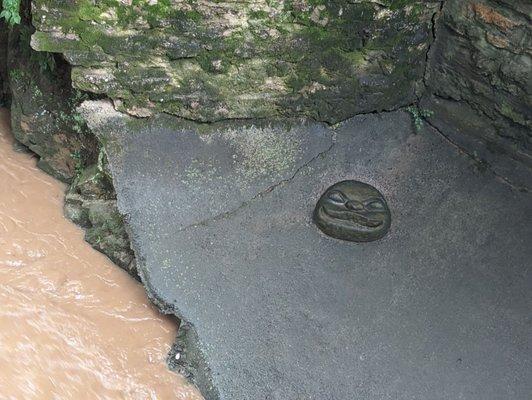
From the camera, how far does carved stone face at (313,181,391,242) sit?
3.88m

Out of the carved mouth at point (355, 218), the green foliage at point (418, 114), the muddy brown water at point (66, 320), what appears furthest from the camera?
the green foliage at point (418, 114)

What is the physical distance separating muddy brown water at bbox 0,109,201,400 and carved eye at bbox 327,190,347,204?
1.20 meters

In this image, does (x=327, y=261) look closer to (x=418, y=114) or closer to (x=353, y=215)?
(x=353, y=215)

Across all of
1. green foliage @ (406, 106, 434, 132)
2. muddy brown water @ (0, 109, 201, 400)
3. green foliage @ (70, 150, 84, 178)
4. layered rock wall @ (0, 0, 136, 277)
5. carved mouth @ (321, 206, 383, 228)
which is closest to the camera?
muddy brown water @ (0, 109, 201, 400)

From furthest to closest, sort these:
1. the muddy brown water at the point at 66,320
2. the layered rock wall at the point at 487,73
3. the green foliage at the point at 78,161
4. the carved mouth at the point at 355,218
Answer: the green foliage at the point at 78,161 → the carved mouth at the point at 355,218 → the layered rock wall at the point at 487,73 → the muddy brown water at the point at 66,320

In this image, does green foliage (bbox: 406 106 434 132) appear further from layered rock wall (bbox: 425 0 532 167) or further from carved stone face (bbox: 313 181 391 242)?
carved stone face (bbox: 313 181 391 242)

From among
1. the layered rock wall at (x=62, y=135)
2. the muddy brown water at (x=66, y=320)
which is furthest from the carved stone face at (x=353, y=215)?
the layered rock wall at (x=62, y=135)

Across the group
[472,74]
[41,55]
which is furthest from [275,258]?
[41,55]

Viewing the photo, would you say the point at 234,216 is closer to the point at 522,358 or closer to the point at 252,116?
the point at 252,116

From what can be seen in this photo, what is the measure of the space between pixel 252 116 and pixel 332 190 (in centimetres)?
68

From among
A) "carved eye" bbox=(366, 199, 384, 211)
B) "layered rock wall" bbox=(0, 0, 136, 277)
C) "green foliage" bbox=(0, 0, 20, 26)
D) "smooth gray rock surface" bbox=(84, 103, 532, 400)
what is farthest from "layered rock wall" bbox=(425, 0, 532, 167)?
"green foliage" bbox=(0, 0, 20, 26)

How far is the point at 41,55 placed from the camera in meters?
4.29

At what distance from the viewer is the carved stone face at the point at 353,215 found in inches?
153

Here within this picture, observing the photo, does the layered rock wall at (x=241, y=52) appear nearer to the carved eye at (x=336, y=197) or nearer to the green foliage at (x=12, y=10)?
the green foliage at (x=12, y=10)
